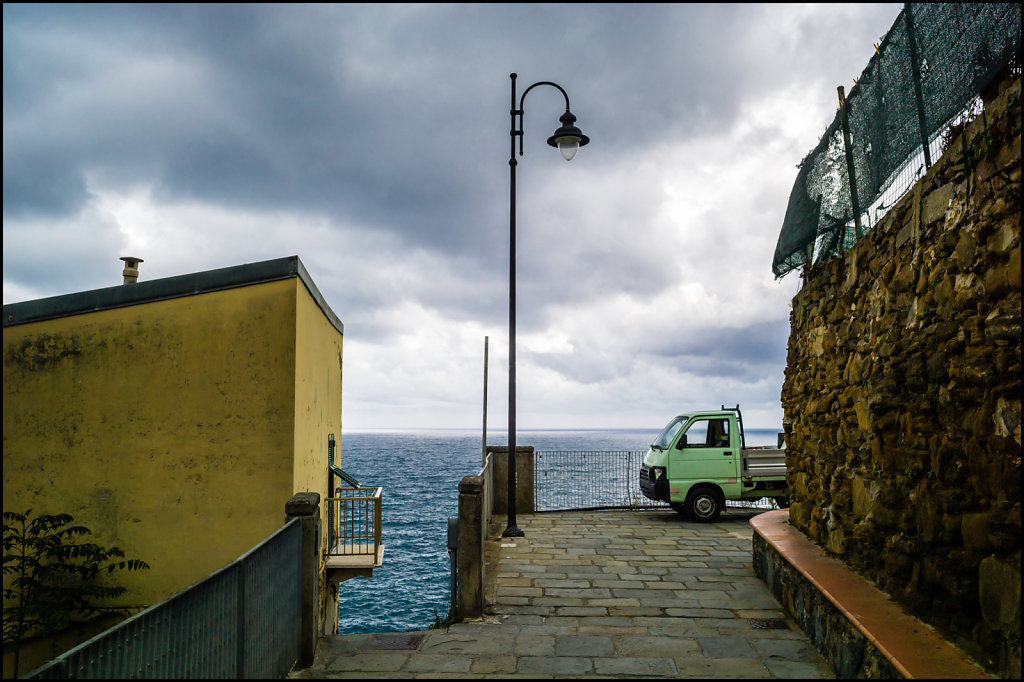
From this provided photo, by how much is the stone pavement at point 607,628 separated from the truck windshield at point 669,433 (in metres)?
2.97

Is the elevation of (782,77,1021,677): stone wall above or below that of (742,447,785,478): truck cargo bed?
above

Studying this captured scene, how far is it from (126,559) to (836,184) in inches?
356

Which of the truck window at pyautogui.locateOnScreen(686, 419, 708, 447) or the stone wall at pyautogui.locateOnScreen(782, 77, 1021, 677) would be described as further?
the truck window at pyautogui.locateOnScreen(686, 419, 708, 447)

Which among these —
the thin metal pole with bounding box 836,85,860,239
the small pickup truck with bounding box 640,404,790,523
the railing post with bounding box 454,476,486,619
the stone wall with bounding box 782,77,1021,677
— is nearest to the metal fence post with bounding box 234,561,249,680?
the railing post with bounding box 454,476,486,619

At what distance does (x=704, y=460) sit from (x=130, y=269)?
10.4 metres

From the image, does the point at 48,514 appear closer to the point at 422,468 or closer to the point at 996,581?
the point at 996,581

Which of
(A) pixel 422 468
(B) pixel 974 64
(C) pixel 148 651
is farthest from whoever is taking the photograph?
(A) pixel 422 468

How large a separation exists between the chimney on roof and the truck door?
31.6 feet

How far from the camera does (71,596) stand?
7.83 meters

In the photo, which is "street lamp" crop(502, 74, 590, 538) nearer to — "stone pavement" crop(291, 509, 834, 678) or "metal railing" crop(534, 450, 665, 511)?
"stone pavement" crop(291, 509, 834, 678)

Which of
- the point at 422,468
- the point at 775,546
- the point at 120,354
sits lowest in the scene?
the point at 422,468

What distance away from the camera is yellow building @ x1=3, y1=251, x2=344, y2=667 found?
8203 mm

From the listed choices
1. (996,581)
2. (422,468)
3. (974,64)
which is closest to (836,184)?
(974,64)

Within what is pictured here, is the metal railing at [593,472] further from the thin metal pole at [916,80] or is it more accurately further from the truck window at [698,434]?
the thin metal pole at [916,80]
